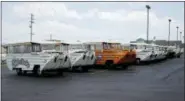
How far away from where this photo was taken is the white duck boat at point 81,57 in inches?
928

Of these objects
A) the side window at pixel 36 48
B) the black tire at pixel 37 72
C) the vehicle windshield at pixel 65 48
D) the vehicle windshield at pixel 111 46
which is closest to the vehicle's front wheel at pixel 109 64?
the vehicle windshield at pixel 111 46

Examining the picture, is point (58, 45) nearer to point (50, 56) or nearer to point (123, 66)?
point (50, 56)

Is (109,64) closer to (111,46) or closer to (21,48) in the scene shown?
(111,46)

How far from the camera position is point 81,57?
23.7m

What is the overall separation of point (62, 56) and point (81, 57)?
3.45m

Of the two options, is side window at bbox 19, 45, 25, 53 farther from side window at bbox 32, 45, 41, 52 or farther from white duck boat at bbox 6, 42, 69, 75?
side window at bbox 32, 45, 41, 52

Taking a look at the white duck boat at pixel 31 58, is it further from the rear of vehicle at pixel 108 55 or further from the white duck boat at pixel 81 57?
the rear of vehicle at pixel 108 55

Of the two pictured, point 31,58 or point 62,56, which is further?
point 62,56

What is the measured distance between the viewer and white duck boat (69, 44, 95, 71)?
23.6 meters

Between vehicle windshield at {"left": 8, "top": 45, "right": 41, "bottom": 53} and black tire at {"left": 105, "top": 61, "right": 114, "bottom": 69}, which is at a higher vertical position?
vehicle windshield at {"left": 8, "top": 45, "right": 41, "bottom": 53}

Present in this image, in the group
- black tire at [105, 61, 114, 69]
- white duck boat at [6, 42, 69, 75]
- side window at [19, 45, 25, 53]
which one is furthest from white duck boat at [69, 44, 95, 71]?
side window at [19, 45, 25, 53]

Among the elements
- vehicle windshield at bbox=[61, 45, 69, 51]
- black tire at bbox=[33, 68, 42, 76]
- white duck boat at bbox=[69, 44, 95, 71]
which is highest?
vehicle windshield at bbox=[61, 45, 69, 51]

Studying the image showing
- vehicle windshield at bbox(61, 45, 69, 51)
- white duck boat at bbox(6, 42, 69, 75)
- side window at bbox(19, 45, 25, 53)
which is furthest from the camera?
vehicle windshield at bbox(61, 45, 69, 51)

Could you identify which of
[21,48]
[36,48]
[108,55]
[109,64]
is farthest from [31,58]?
[109,64]
